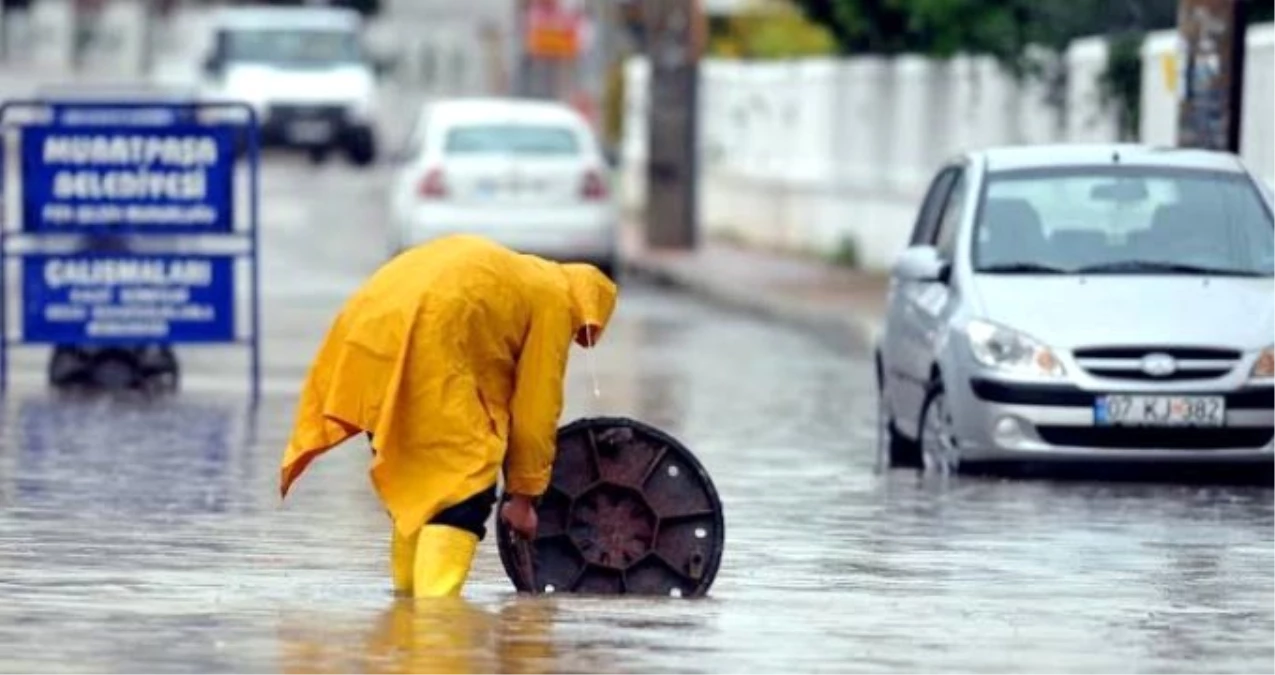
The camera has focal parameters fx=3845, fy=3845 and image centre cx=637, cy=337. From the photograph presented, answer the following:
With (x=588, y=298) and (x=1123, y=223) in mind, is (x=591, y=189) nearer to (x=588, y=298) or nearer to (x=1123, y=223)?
(x=1123, y=223)

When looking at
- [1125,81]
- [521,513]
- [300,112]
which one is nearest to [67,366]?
[1125,81]

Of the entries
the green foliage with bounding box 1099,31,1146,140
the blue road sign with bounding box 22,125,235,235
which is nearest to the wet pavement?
the blue road sign with bounding box 22,125,235,235

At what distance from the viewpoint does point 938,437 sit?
53.9 ft

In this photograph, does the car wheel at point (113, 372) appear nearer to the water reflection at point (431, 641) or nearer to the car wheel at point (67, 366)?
the car wheel at point (67, 366)

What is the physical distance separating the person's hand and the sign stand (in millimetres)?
9161

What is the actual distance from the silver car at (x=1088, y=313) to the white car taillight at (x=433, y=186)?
575 inches

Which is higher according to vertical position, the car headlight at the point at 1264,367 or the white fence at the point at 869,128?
the car headlight at the point at 1264,367

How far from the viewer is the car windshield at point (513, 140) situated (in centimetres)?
3234

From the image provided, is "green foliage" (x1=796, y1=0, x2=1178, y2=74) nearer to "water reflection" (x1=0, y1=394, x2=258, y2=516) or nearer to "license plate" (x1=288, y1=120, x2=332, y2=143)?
"water reflection" (x1=0, y1=394, x2=258, y2=516)

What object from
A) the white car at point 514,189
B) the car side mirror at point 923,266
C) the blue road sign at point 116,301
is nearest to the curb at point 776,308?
the white car at point 514,189

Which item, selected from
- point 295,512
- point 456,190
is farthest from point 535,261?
point 456,190

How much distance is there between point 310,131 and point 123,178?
35.3 metres

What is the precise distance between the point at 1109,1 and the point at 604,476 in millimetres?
18769

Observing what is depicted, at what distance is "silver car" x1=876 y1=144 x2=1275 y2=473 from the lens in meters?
15.6
